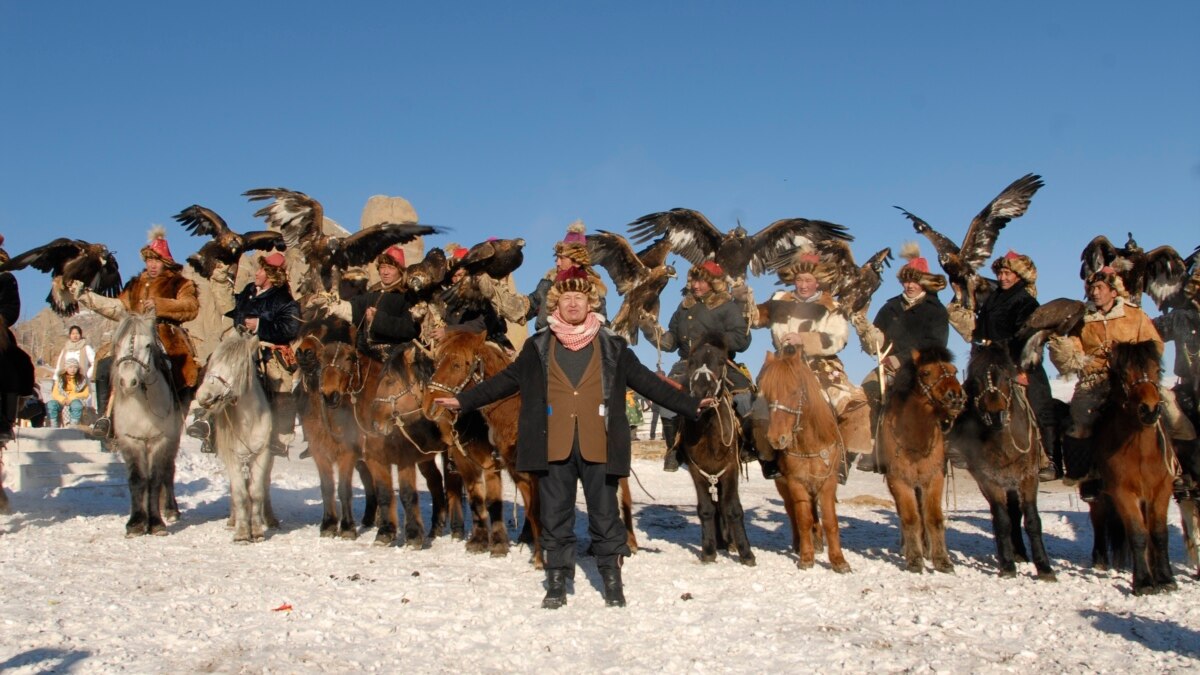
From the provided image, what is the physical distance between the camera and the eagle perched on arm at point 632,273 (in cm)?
1132

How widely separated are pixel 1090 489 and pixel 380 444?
21.9ft

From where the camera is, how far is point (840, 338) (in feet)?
32.7

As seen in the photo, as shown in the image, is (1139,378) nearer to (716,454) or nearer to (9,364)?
(716,454)

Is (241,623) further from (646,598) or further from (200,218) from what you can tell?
(200,218)

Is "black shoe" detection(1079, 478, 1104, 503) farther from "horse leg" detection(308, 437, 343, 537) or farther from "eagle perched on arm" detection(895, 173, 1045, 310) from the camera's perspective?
"horse leg" detection(308, 437, 343, 537)

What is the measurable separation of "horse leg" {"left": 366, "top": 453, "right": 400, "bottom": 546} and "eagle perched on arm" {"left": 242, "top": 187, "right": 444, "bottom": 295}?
2844 mm

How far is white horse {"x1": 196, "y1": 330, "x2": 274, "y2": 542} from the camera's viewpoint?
995 cm

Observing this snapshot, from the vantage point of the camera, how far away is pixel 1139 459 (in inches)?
316

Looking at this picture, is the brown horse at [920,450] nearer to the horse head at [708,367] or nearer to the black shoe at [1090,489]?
the black shoe at [1090,489]

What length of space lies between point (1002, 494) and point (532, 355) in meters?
4.57

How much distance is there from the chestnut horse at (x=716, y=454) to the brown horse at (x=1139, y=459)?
10.1ft

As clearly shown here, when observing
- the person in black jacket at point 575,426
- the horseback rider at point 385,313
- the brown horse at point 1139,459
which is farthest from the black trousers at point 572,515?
the brown horse at point 1139,459

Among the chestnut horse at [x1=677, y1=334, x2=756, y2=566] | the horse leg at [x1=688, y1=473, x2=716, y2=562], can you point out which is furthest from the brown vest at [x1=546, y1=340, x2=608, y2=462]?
the horse leg at [x1=688, y1=473, x2=716, y2=562]

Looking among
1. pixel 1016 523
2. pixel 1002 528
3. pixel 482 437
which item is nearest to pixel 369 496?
pixel 482 437
